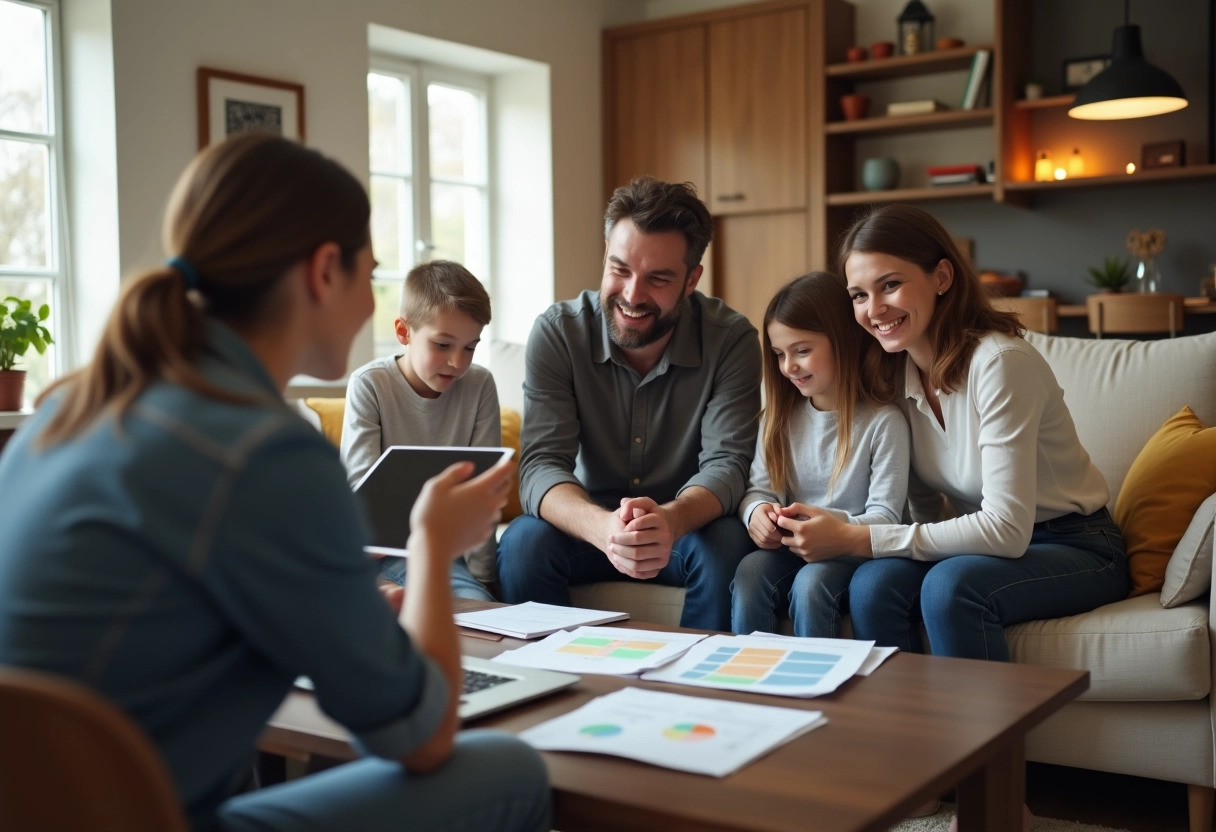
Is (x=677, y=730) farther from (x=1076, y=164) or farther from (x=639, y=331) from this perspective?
(x=1076, y=164)

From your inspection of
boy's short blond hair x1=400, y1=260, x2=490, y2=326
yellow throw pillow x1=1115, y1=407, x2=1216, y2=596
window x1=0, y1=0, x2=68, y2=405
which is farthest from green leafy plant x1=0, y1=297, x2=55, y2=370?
yellow throw pillow x1=1115, y1=407, x2=1216, y2=596

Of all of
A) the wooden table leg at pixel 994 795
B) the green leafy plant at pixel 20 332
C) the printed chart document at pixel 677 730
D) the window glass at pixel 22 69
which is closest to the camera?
the printed chart document at pixel 677 730

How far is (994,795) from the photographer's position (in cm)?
131

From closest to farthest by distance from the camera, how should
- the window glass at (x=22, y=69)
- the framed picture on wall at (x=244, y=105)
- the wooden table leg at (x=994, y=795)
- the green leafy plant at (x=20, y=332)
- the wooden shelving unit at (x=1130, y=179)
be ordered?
the wooden table leg at (x=994, y=795), the green leafy plant at (x=20, y=332), the window glass at (x=22, y=69), the framed picture on wall at (x=244, y=105), the wooden shelving unit at (x=1130, y=179)

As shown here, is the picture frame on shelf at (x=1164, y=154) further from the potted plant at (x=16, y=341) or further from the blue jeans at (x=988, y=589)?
the potted plant at (x=16, y=341)

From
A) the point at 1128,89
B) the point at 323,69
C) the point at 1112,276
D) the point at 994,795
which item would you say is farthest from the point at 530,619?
the point at 1112,276

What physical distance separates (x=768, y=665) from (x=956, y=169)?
415cm

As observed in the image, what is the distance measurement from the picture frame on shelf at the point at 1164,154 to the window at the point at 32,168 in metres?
4.14

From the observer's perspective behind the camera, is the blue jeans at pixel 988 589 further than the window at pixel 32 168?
No

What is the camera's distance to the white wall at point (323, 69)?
4051 mm

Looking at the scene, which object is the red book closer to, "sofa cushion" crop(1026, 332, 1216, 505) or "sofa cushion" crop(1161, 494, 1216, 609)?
"sofa cushion" crop(1026, 332, 1216, 505)

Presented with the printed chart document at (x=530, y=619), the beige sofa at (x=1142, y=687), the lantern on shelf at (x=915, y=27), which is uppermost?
the lantern on shelf at (x=915, y=27)

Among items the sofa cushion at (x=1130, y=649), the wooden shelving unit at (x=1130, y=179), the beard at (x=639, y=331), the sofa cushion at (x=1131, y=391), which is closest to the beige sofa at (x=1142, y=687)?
the sofa cushion at (x=1130, y=649)

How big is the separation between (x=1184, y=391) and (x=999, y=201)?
2889 millimetres
